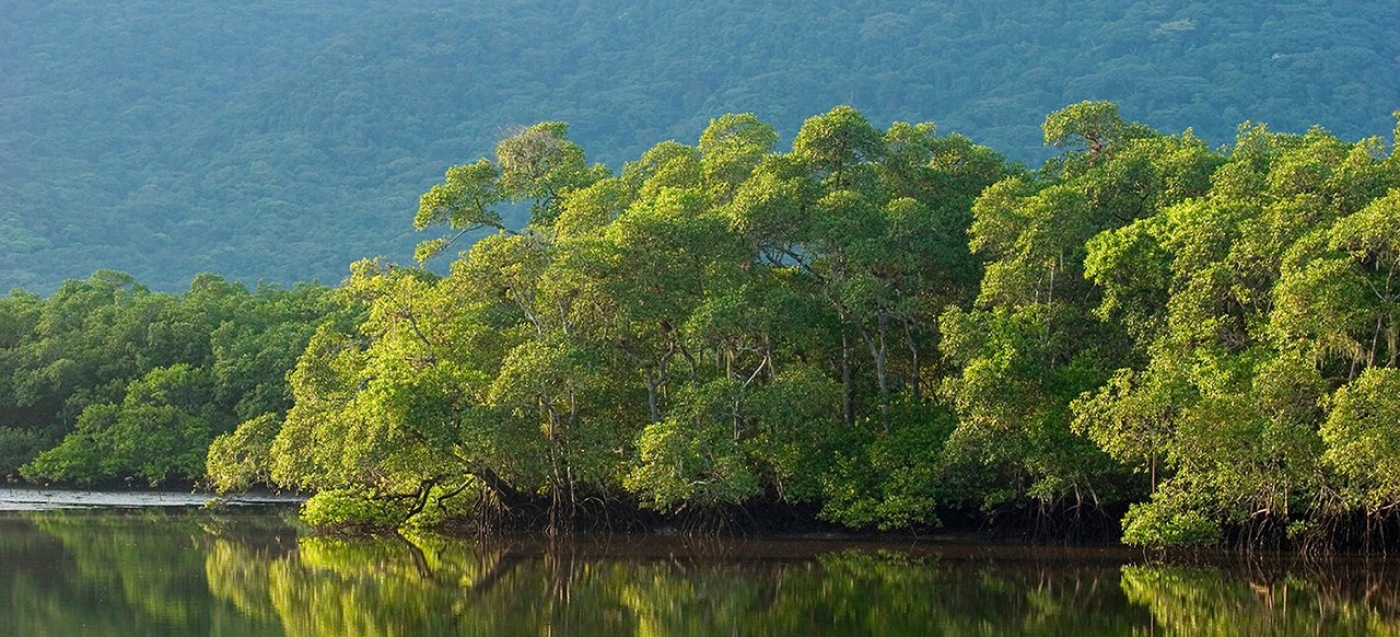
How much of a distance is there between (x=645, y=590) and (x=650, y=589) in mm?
143

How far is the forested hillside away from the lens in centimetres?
11438

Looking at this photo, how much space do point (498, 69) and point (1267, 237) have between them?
424 ft

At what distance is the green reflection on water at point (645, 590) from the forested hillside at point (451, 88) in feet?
262

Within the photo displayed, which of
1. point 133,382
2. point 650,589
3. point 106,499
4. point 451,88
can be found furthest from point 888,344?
point 451,88

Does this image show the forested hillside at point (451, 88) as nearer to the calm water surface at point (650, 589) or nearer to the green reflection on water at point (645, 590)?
the calm water surface at point (650, 589)

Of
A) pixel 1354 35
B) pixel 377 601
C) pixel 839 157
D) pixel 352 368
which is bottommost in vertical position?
pixel 377 601

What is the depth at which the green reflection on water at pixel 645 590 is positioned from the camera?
19656mm

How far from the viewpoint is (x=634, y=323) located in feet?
108

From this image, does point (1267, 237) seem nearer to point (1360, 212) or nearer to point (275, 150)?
point (1360, 212)

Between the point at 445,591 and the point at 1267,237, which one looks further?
the point at 1267,237

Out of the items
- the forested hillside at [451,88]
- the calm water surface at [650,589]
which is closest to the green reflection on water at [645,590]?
the calm water surface at [650,589]

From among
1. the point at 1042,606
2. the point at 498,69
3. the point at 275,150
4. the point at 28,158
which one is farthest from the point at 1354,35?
the point at 1042,606

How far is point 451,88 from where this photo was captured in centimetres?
14588

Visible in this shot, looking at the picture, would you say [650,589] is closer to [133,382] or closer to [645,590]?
[645,590]
